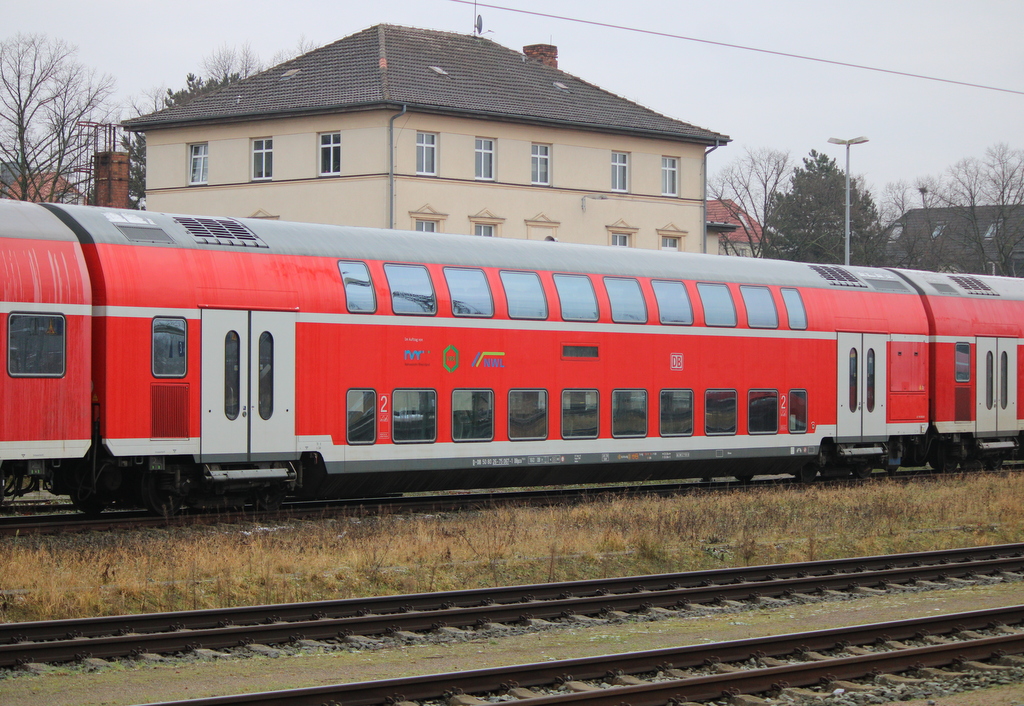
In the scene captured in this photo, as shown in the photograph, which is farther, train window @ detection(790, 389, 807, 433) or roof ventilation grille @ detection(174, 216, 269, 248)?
train window @ detection(790, 389, 807, 433)

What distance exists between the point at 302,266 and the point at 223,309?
1354mm

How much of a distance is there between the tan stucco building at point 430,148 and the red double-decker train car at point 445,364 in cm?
2187

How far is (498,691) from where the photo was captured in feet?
26.6

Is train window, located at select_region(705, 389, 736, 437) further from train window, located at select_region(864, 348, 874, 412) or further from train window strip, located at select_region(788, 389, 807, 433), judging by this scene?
train window, located at select_region(864, 348, 874, 412)

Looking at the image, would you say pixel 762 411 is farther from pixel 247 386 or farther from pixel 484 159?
pixel 484 159

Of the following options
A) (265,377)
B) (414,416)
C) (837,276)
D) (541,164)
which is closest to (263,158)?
(541,164)

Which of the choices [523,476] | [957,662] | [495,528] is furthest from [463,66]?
[957,662]

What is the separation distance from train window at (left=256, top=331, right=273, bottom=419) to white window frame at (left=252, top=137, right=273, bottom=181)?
2900 centimetres

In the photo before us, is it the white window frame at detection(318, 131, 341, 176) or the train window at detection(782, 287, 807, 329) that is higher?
the white window frame at detection(318, 131, 341, 176)

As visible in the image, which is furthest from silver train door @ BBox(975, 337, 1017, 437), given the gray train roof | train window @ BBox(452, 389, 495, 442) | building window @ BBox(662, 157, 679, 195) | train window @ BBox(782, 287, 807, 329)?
building window @ BBox(662, 157, 679, 195)

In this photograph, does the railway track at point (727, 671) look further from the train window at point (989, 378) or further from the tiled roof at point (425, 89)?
the tiled roof at point (425, 89)

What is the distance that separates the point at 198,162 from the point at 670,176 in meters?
18.8

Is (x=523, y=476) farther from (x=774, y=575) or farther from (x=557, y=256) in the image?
(x=774, y=575)

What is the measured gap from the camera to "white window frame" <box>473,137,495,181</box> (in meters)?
43.3
